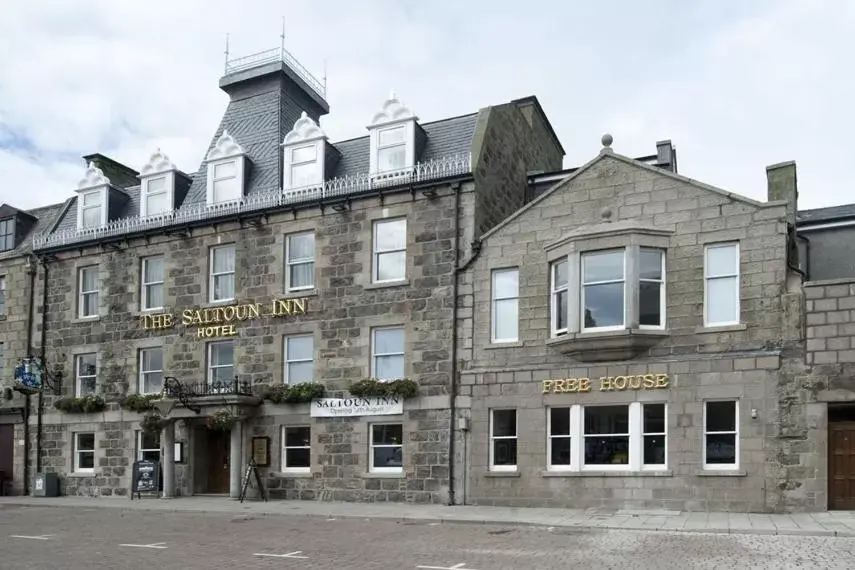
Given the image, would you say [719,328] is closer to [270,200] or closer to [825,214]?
[825,214]

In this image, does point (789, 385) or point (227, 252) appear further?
point (227, 252)

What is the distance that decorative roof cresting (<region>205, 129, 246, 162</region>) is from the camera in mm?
27219

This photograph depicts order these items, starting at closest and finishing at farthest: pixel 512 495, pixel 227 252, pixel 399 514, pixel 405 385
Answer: pixel 399 514 → pixel 512 495 → pixel 405 385 → pixel 227 252

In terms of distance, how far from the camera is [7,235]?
104ft

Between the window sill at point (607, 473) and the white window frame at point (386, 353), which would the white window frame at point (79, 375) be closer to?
the white window frame at point (386, 353)

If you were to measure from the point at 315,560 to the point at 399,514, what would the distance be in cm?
660

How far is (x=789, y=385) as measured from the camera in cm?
1834

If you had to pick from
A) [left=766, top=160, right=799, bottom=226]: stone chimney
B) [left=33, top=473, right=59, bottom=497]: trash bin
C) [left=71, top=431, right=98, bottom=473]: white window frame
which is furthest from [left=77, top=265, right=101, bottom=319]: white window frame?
[left=766, top=160, right=799, bottom=226]: stone chimney

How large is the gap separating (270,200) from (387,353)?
6196mm

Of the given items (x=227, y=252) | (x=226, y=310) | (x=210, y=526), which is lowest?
(x=210, y=526)

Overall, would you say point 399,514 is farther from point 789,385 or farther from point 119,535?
point 789,385

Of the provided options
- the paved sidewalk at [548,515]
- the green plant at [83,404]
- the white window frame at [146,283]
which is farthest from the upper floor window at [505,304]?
the green plant at [83,404]

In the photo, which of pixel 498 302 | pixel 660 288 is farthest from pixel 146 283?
pixel 660 288

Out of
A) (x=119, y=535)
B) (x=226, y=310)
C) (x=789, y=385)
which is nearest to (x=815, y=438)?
(x=789, y=385)
